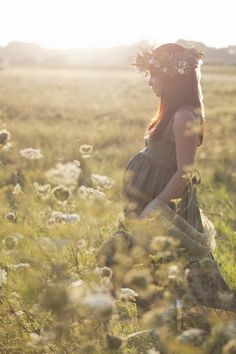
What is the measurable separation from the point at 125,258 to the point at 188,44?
1.93 metres

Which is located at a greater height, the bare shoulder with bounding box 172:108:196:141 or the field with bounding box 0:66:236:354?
the bare shoulder with bounding box 172:108:196:141

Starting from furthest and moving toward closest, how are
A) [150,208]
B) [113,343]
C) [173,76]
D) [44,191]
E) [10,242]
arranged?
[173,76], [150,208], [44,191], [10,242], [113,343]

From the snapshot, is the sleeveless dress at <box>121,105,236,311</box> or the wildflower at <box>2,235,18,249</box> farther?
the sleeveless dress at <box>121,105,236,311</box>

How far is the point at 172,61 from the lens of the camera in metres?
3.54

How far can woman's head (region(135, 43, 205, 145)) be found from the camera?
140 inches

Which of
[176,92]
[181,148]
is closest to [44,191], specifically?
[181,148]

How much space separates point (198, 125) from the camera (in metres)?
3.52

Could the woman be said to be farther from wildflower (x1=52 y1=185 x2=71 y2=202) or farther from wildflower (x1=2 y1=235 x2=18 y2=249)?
wildflower (x1=52 y1=185 x2=71 y2=202)

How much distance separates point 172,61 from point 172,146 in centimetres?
47

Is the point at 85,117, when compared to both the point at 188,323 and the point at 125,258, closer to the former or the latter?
the point at 188,323

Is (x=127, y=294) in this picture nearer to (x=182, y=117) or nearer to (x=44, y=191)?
(x=44, y=191)

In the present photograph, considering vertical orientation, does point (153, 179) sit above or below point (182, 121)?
below

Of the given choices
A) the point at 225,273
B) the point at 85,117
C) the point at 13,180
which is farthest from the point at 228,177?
the point at 85,117

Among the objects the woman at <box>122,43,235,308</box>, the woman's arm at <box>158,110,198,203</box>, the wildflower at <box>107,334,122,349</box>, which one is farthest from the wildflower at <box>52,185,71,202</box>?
the woman's arm at <box>158,110,198,203</box>
